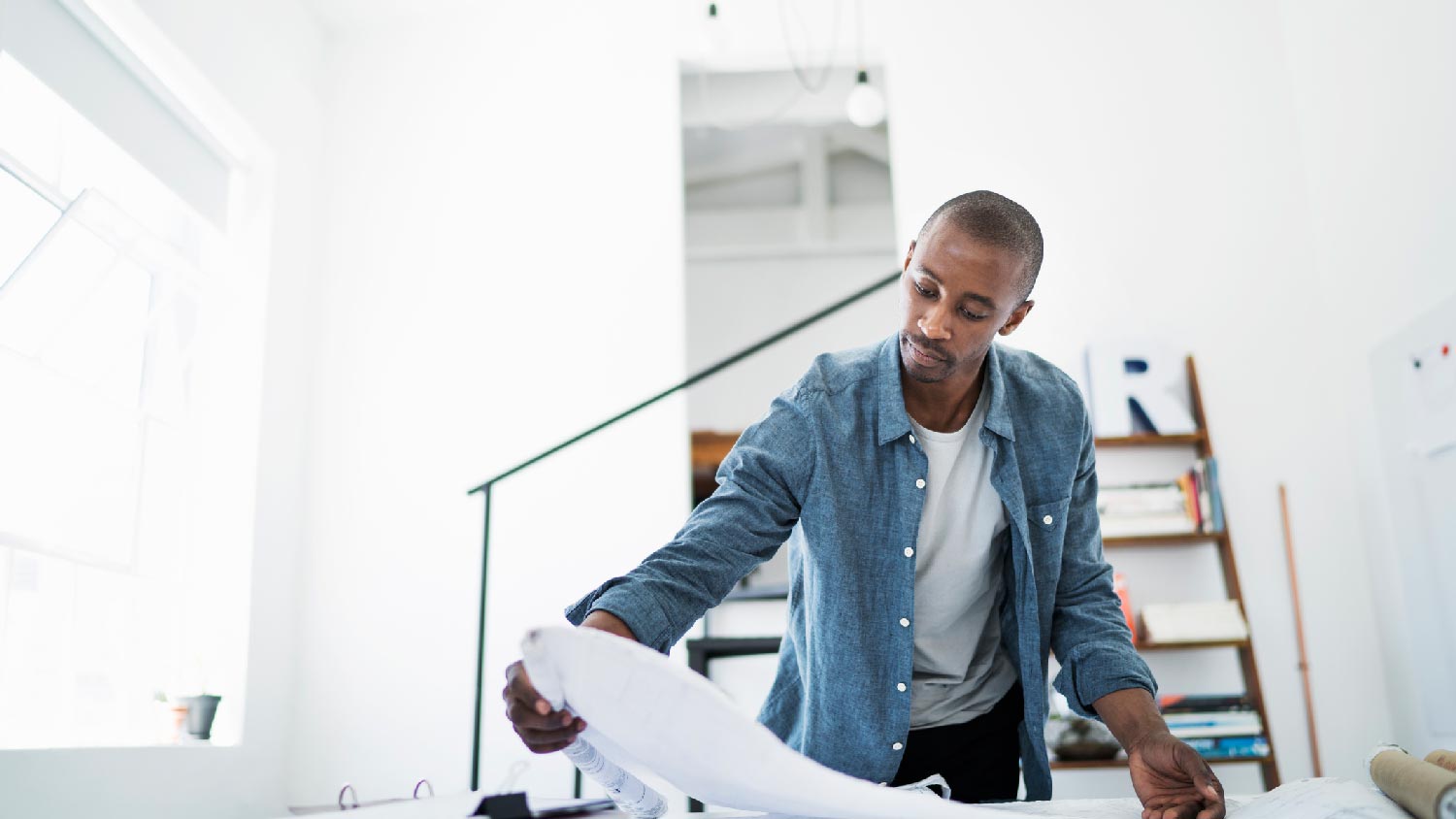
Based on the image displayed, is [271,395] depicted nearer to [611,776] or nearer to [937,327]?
[937,327]

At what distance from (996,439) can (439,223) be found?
3468 mm

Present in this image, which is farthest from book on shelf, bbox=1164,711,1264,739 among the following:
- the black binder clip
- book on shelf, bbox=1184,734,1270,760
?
the black binder clip

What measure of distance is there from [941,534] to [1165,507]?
264cm

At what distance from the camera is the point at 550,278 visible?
177 inches

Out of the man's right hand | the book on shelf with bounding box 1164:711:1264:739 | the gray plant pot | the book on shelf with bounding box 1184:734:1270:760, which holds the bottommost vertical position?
the book on shelf with bounding box 1184:734:1270:760

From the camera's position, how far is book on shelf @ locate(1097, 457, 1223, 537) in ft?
12.7

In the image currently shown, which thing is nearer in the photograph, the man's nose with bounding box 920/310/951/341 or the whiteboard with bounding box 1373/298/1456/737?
the man's nose with bounding box 920/310/951/341

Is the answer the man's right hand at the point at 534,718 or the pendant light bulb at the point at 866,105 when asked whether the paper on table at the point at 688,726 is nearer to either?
the man's right hand at the point at 534,718

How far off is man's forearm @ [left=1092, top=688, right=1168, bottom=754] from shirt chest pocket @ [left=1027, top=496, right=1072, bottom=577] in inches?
7.9

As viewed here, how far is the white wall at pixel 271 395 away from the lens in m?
3.22

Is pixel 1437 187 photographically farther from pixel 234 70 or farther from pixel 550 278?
pixel 234 70

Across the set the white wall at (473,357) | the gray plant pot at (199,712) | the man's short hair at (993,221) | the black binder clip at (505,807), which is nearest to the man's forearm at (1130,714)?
the man's short hair at (993,221)

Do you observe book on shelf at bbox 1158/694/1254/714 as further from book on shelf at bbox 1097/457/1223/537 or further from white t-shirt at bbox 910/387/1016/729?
white t-shirt at bbox 910/387/1016/729

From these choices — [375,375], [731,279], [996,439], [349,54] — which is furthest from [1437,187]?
[731,279]
